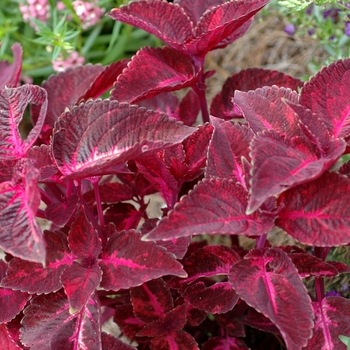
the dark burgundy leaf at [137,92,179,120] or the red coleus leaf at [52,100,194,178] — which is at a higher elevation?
the red coleus leaf at [52,100,194,178]

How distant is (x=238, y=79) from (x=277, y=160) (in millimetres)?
422

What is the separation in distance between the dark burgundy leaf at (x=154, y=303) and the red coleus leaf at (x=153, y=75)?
29 centimetres

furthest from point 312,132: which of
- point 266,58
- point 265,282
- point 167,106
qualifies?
point 266,58

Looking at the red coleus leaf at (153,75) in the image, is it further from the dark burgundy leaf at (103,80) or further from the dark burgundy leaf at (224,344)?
the dark burgundy leaf at (224,344)

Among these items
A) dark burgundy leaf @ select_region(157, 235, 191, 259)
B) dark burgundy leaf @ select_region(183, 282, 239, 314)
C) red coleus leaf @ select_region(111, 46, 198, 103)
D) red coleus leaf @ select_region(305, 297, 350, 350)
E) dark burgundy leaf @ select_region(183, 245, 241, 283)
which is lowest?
A: red coleus leaf @ select_region(305, 297, 350, 350)

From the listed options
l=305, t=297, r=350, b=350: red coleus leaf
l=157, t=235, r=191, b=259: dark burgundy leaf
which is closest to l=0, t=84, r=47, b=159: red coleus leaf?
l=157, t=235, r=191, b=259: dark burgundy leaf

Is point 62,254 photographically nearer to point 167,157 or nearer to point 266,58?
point 167,157

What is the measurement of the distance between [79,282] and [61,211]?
0.10 meters

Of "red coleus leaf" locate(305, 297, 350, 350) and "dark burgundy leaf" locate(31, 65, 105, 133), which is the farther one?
"dark burgundy leaf" locate(31, 65, 105, 133)

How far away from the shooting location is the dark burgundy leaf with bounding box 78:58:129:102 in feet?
3.18

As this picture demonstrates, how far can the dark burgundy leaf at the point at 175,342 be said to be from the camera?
85 cm

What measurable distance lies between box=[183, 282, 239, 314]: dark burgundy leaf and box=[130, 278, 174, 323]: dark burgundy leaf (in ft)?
0.28

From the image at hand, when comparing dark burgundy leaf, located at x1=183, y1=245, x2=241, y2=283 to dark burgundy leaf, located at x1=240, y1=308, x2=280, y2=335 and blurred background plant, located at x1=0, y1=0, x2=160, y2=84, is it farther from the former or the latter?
blurred background plant, located at x1=0, y1=0, x2=160, y2=84

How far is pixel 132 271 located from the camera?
71 cm
